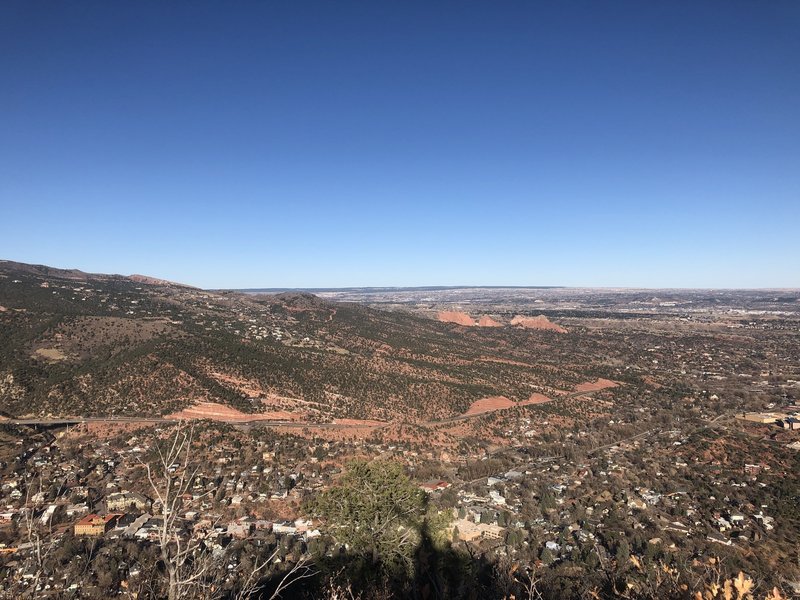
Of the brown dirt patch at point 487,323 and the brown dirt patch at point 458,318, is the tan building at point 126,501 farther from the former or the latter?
the brown dirt patch at point 458,318

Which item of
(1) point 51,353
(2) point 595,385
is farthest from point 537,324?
(1) point 51,353

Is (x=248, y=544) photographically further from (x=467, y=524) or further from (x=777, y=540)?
(x=777, y=540)

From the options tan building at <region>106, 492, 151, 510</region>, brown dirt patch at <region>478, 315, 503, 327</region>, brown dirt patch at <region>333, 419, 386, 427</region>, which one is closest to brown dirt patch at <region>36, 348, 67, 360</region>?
tan building at <region>106, 492, 151, 510</region>

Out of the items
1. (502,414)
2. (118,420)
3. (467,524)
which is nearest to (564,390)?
(502,414)

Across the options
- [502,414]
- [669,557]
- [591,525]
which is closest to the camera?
[669,557]

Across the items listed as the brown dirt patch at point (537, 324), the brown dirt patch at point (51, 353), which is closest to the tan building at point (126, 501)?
the brown dirt patch at point (51, 353)

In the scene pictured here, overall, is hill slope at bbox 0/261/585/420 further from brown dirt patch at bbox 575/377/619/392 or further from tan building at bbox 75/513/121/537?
tan building at bbox 75/513/121/537
